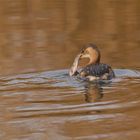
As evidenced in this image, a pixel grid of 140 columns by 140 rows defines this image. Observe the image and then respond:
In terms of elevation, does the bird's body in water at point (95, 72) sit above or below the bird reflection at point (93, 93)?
above

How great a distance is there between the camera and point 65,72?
42.1 ft

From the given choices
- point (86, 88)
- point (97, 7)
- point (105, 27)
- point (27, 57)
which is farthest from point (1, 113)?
point (97, 7)

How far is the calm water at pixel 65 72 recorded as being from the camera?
9281 millimetres

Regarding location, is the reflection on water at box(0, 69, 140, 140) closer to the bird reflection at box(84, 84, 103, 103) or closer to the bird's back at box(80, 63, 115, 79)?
the bird reflection at box(84, 84, 103, 103)

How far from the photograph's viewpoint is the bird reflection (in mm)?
10741

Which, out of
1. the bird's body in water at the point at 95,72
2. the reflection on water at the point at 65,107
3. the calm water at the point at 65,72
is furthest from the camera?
the bird's body in water at the point at 95,72

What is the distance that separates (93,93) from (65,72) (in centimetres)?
177

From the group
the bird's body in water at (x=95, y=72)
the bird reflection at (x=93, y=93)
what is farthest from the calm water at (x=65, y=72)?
the bird's body in water at (x=95, y=72)

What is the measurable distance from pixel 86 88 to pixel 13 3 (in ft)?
34.8

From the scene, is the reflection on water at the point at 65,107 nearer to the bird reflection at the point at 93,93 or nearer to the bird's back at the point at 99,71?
the bird reflection at the point at 93,93

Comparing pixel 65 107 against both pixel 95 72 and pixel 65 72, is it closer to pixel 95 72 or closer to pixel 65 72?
pixel 95 72

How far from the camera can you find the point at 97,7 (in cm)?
2070

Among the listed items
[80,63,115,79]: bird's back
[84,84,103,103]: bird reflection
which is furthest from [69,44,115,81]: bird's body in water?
[84,84,103,103]: bird reflection

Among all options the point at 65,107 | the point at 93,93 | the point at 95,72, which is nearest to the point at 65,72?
the point at 95,72
